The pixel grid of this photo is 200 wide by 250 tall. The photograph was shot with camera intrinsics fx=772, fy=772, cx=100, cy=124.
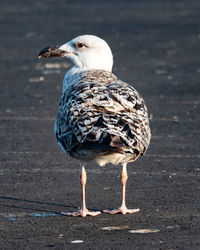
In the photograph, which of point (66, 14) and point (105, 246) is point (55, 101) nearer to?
point (105, 246)

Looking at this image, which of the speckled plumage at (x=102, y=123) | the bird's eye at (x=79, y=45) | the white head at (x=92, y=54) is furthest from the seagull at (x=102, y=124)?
the bird's eye at (x=79, y=45)

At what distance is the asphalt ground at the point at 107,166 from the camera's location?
24.1 feet

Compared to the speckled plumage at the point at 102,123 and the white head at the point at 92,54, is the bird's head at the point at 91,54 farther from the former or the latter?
the speckled plumage at the point at 102,123

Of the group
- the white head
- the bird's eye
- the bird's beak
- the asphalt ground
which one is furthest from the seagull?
the bird's beak

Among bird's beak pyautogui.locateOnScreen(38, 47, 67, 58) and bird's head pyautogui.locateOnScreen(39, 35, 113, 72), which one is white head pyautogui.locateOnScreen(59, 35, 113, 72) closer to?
bird's head pyautogui.locateOnScreen(39, 35, 113, 72)

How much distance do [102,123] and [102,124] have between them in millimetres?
15

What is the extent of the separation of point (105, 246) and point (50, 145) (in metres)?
4.15

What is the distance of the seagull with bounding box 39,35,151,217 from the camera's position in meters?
7.29

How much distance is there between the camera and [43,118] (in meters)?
12.4

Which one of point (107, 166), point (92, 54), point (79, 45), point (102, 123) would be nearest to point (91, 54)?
point (92, 54)

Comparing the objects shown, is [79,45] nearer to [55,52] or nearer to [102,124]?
[55,52]

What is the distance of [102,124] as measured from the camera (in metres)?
7.32

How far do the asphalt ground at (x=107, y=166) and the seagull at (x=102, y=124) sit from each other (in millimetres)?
456

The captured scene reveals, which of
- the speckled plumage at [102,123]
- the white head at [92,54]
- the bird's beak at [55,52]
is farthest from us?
the bird's beak at [55,52]
